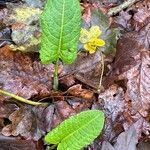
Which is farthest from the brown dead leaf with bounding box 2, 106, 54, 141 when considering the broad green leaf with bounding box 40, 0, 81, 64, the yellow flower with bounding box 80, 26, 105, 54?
the yellow flower with bounding box 80, 26, 105, 54

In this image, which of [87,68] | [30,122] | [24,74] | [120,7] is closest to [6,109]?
[30,122]

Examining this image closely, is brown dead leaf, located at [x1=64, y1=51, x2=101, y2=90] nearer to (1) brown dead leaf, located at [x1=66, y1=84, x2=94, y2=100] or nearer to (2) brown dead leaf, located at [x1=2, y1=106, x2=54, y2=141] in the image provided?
(1) brown dead leaf, located at [x1=66, y1=84, x2=94, y2=100]

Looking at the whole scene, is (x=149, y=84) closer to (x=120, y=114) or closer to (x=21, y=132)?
(x=120, y=114)

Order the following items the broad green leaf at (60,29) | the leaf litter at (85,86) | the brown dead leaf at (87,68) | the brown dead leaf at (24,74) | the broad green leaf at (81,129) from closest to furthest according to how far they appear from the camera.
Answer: the broad green leaf at (81,129) < the broad green leaf at (60,29) < the leaf litter at (85,86) < the brown dead leaf at (24,74) < the brown dead leaf at (87,68)

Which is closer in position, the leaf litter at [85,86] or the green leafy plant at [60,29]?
the green leafy plant at [60,29]

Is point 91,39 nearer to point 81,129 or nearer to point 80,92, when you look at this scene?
point 80,92

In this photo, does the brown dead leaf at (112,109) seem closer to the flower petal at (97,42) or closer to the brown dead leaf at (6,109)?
the flower petal at (97,42)

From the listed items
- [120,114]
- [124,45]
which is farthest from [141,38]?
[120,114]

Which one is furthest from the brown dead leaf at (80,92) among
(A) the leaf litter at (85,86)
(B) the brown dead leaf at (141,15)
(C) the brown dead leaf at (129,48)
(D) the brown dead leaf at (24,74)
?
(B) the brown dead leaf at (141,15)
